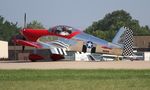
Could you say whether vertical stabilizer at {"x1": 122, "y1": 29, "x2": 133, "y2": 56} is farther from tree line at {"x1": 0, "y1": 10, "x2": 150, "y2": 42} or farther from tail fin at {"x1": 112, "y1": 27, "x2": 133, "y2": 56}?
tree line at {"x1": 0, "y1": 10, "x2": 150, "y2": 42}

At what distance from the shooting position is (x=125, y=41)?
43.8 m

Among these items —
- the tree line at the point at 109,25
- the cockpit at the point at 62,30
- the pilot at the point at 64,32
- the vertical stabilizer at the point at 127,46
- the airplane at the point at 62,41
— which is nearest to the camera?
the airplane at the point at 62,41

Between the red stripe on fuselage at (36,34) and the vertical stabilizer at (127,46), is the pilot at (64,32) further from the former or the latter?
the vertical stabilizer at (127,46)

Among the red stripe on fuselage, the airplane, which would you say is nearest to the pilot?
the airplane

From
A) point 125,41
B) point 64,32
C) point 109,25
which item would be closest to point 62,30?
point 64,32

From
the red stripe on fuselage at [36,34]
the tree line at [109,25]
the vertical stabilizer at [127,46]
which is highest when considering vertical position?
the tree line at [109,25]

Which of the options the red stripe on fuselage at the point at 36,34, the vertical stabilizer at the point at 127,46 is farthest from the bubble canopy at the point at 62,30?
the vertical stabilizer at the point at 127,46

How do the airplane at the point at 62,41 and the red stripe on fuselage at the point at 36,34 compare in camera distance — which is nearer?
the airplane at the point at 62,41

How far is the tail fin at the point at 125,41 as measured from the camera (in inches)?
1705

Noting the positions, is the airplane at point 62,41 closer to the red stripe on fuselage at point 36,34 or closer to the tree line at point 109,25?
the red stripe on fuselage at point 36,34

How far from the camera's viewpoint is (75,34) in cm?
4222

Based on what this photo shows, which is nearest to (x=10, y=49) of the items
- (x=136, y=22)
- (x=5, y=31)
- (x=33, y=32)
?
(x=33, y=32)

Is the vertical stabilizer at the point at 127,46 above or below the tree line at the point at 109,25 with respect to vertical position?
below

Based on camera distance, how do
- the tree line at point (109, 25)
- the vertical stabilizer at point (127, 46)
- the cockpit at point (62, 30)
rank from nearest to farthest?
the cockpit at point (62, 30)
the vertical stabilizer at point (127, 46)
the tree line at point (109, 25)
